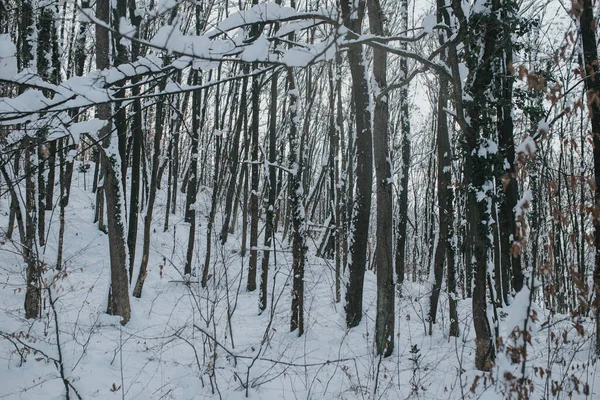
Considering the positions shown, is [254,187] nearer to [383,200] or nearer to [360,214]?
[360,214]

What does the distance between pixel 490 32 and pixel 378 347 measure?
5.17 metres

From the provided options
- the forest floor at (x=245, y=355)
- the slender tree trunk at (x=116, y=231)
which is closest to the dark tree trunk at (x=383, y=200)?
the forest floor at (x=245, y=355)

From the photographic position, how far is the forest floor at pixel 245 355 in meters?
5.11

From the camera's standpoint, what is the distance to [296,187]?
8.92 m

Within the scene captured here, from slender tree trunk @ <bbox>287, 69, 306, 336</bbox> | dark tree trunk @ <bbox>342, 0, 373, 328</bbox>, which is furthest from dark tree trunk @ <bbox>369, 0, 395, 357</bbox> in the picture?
slender tree trunk @ <bbox>287, 69, 306, 336</bbox>

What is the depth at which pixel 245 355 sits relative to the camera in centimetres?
704

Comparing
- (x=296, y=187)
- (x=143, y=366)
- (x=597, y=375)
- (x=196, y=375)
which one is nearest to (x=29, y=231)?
(x=143, y=366)

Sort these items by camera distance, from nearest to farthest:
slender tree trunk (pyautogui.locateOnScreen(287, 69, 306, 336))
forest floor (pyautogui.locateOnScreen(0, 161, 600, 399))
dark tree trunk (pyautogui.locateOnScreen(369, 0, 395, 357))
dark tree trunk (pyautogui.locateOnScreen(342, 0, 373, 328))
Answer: forest floor (pyautogui.locateOnScreen(0, 161, 600, 399)) → dark tree trunk (pyautogui.locateOnScreen(369, 0, 395, 357)) → dark tree trunk (pyautogui.locateOnScreen(342, 0, 373, 328)) → slender tree trunk (pyautogui.locateOnScreen(287, 69, 306, 336))

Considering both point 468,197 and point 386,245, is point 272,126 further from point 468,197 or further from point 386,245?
point 468,197

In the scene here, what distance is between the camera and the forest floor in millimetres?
5109

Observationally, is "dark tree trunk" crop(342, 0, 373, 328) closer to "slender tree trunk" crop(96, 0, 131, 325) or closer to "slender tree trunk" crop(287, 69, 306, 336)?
"slender tree trunk" crop(287, 69, 306, 336)

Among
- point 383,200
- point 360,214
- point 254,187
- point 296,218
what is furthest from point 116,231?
point 383,200

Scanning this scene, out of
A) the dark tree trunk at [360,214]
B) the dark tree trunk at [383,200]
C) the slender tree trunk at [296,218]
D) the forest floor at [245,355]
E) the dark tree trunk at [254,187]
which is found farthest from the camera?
the dark tree trunk at [254,187]

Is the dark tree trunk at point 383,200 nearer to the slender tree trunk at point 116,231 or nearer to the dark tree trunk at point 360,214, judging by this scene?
the dark tree trunk at point 360,214
